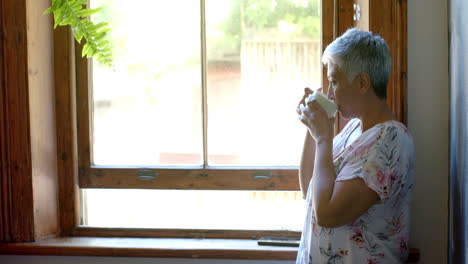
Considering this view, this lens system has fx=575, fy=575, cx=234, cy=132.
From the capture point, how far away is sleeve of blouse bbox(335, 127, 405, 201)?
1272 mm

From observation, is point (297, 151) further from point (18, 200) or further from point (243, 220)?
point (18, 200)

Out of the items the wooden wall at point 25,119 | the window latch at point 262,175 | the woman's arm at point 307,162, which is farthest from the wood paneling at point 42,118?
the woman's arm at point 307,162

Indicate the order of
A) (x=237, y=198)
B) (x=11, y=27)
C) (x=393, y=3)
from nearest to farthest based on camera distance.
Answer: (x=393, y=3)
(x=11, y=27)
(x=237, y=198)

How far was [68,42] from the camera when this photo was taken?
79.6 inches

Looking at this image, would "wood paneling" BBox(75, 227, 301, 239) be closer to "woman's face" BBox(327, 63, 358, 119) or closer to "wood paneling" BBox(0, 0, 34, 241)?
"wood paneling" BBox(0, 0, 34, 241)

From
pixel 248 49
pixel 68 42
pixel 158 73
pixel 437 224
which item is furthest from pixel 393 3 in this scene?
pixel 68 42

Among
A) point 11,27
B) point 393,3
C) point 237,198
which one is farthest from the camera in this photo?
point 237,198

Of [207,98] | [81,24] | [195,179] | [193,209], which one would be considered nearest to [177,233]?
[193,209]

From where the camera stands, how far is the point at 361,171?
128cm

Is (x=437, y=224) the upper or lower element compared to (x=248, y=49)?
lower

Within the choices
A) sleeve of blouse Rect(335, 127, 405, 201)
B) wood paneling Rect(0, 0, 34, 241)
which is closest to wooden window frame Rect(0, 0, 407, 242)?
wood paneling Rect(0, 0, 34, 241)

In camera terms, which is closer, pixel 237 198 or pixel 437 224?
pixel 437 224

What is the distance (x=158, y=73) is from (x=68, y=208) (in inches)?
23.1

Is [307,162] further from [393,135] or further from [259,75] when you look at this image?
[259,75]
